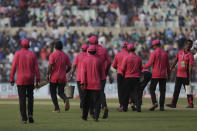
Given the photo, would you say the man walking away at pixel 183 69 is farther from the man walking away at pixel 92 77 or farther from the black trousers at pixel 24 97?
the black trousers at pixel 24 97

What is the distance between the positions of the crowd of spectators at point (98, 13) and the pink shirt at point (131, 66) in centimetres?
2014

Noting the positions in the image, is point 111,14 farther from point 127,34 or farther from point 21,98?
point 21,98

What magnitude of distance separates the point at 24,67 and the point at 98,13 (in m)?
25.2

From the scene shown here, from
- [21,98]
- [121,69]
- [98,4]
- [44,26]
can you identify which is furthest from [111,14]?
[21,98]

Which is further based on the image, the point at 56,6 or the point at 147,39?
the point at 56,6

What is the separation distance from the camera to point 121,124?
1503 centimetres

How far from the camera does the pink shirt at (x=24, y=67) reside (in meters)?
15.2

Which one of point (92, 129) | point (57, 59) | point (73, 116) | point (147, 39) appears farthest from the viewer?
point (147, 39)

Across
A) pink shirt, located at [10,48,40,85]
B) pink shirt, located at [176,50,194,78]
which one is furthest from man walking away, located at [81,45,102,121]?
pink shirt, located at [176,50,194,78]

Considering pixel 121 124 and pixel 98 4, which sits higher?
pixel 98 4

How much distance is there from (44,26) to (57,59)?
20459 mm

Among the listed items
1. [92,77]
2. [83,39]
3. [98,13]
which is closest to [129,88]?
[92,77]

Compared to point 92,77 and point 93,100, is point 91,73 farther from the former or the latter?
point 93,100

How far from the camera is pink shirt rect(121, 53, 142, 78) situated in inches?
761
